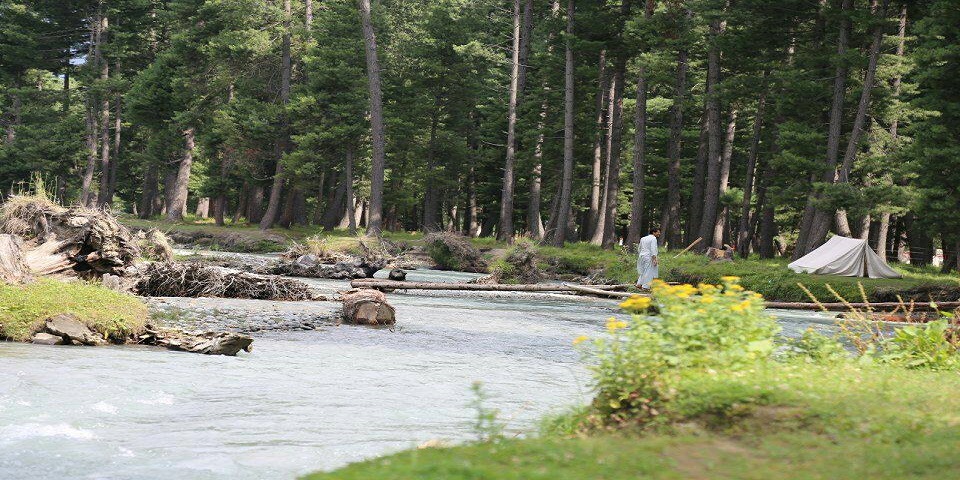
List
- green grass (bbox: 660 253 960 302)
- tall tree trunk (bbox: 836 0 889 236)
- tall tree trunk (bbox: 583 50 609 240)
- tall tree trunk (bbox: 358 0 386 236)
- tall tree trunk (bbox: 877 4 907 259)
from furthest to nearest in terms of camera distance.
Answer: tall tree trunk (bbox: 583 50 609 240)
tall tree trunk (bbox: 358 0 386 236)
tall tree trunk (bbox: 877 4 907 259)
tall tree trunk (bbox: 836 0 889 236)
green grass (bbox: 660 253 960 302)

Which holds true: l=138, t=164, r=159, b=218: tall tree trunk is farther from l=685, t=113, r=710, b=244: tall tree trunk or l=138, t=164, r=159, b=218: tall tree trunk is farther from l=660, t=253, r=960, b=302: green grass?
l=660, t=253, r=960, b=302: green grass

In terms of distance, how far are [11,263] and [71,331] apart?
2.32m

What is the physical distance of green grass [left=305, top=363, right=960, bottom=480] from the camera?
221 inches

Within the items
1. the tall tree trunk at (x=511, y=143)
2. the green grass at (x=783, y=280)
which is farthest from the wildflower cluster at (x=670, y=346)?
the tall tree trunk at (x=511, y=143)

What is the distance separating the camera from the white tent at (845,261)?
97.6 feet

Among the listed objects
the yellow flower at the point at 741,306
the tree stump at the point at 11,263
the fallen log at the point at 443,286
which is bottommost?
the fallen log at the point at 443,286

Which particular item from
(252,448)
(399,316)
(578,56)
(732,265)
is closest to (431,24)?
(578,56)

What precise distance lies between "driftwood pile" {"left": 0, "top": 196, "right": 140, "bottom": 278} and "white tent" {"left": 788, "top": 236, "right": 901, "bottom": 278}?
68.8 feet

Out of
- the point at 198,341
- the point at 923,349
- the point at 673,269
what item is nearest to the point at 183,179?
the point at 673,269

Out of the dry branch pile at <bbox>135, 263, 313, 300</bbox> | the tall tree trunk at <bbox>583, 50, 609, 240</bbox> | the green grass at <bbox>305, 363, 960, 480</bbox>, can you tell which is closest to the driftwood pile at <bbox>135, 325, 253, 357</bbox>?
the dry branch pile at <bbox>135, 263, 313, 300</bbox>

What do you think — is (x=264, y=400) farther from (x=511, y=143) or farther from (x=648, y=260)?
(x=511, y=143)

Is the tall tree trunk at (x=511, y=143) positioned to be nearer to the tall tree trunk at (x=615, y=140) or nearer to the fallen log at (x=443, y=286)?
the tall tree trunk at (x=615, y=140)

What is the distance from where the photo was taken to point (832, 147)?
104 ft

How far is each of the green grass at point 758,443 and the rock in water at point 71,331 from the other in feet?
28.2
